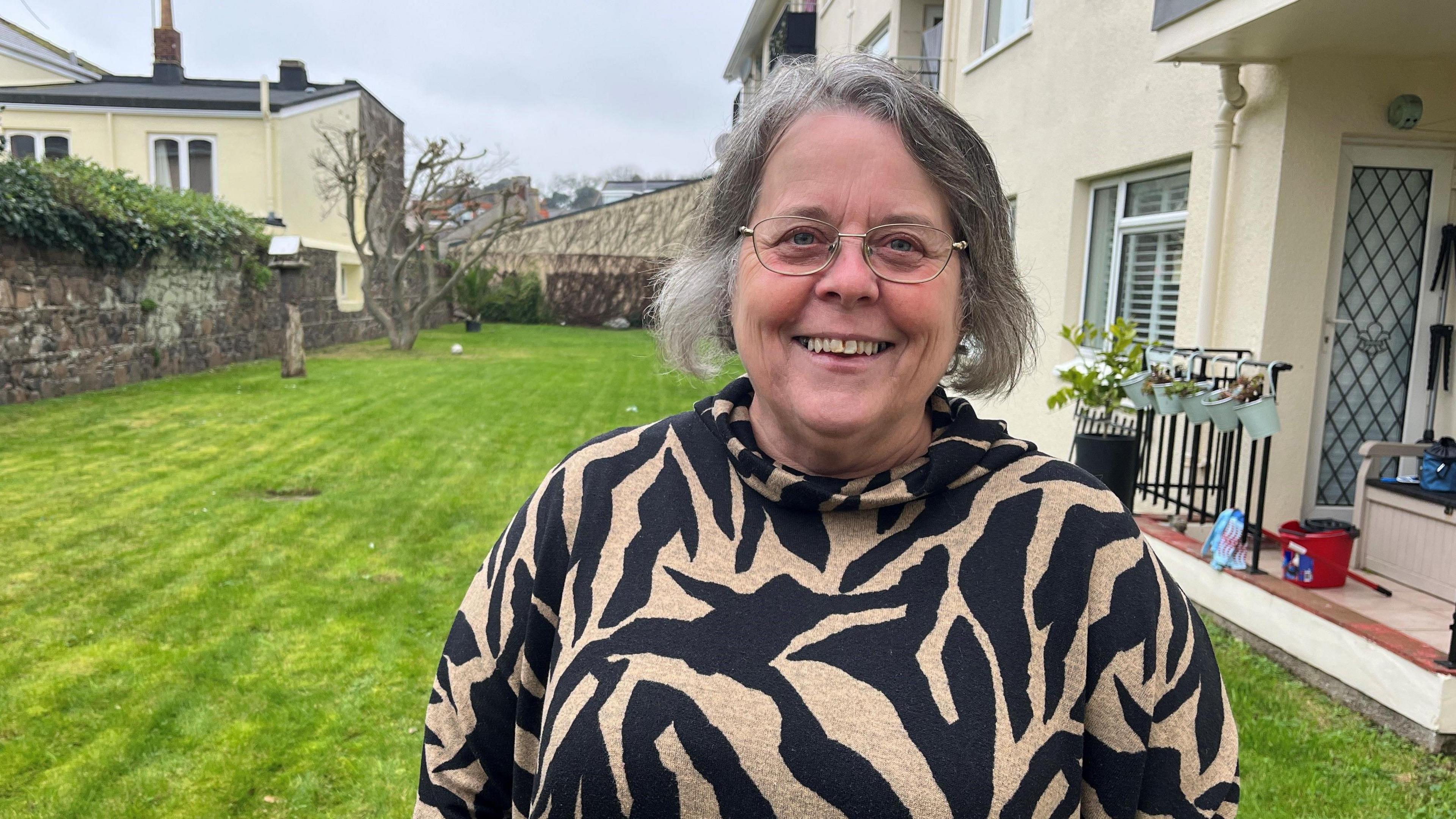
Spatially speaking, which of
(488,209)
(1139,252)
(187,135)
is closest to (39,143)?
(187,135)

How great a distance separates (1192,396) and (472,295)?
23637mm

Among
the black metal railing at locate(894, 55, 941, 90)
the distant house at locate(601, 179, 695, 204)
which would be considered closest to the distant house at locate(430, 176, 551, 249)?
the distant house at locate(601, 179, 695, 204)

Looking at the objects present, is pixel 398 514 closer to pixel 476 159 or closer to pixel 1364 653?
pixel 1364 653

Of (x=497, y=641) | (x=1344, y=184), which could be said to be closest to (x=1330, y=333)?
(x=1344, y=184)

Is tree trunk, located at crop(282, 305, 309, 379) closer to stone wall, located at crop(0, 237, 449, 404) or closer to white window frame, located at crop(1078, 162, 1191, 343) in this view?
stone wall, located at crop(0, 237, 449, 404)

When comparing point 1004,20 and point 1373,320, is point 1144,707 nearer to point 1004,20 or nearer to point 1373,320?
point 1373,320

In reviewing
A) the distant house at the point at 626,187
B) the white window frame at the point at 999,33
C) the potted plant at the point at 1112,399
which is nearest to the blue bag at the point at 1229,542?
the potted plant at the point at 1112,399

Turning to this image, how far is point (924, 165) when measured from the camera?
4.68ft

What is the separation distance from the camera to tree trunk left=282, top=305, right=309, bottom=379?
13883mm

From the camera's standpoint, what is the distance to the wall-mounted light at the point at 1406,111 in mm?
4824

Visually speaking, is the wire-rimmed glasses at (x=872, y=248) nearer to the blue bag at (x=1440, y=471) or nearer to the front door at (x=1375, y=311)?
the blue bag at (x=1440, y=471)

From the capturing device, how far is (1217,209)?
530 cm

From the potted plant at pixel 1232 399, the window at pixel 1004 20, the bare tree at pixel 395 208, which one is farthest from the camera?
the bare tree at pixel 395 208

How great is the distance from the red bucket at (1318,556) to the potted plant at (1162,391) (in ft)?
2.88
